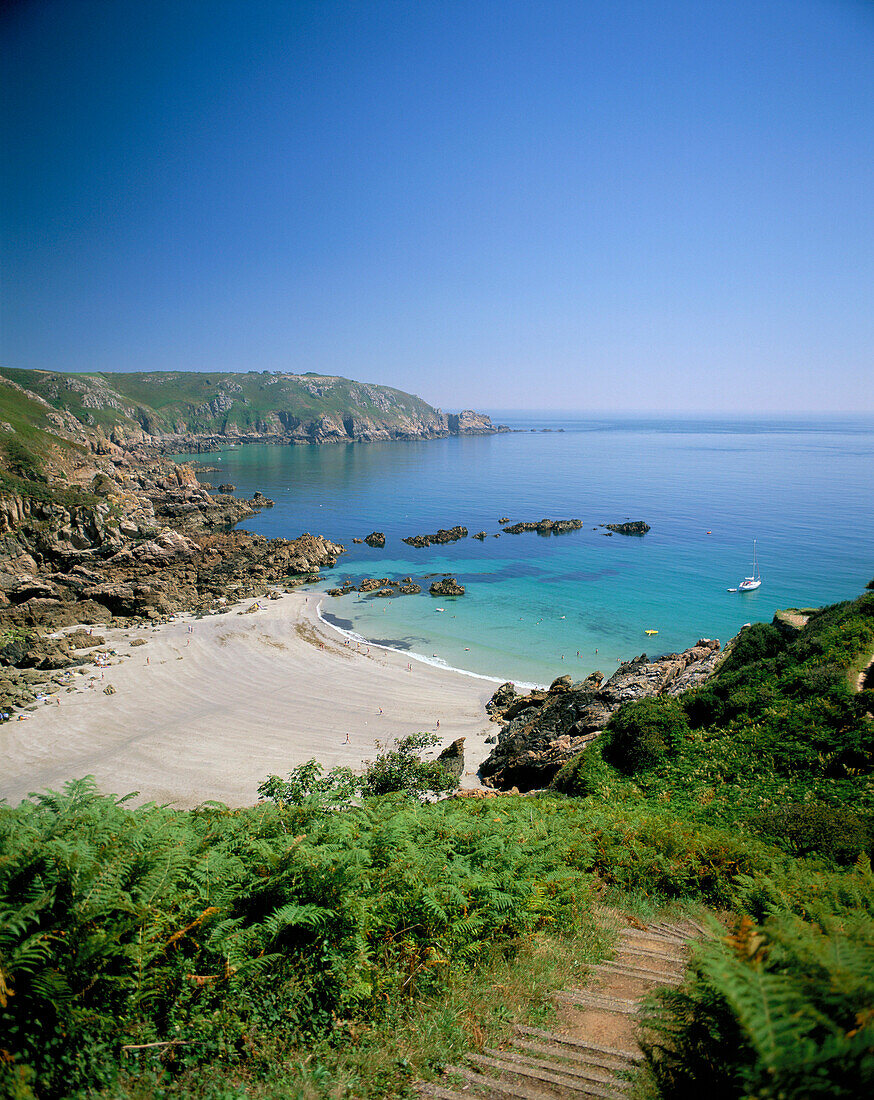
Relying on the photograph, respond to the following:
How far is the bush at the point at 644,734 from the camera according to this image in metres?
15.3

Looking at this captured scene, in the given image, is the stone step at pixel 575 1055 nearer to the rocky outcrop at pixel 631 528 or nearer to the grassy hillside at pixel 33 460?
the grassy hillside at pixel 33 460

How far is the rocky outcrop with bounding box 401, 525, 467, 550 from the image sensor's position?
225ft

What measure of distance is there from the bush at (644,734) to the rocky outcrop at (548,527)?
5792 centimetres

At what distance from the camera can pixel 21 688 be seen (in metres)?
28.7

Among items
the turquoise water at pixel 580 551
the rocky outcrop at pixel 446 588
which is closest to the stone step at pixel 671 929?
the turquoise water at pixel 580 551

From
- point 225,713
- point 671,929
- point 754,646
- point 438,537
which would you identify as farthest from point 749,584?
point 671,929

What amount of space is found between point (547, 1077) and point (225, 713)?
2826 cm

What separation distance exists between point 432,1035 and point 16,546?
55.2 meters

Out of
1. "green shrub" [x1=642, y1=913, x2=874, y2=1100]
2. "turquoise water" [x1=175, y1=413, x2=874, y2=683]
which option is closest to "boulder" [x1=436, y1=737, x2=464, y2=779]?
"turquoise water" [x1=175, y1=413, x2=874, y2=683]

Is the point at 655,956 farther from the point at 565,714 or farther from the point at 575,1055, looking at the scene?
the point at 565,714

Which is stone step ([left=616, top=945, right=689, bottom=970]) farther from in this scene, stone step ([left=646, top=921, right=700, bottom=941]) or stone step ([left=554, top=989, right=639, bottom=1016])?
stone step ([left=554, top=989, right=639, bottom=1016])

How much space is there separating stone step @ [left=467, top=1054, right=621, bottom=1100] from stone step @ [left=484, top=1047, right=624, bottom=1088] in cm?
2

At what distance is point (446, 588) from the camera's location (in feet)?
169

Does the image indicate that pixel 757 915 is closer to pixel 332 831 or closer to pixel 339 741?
pixel 332 831
